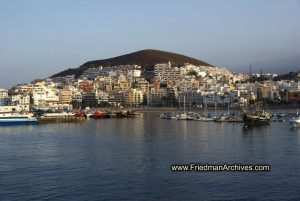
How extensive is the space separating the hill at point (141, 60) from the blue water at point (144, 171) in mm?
97383

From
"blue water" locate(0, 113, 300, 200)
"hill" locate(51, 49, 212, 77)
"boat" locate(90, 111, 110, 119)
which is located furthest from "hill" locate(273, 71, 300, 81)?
"blue water" locate(0, 113, 300, 200)

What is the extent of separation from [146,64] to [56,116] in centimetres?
7356

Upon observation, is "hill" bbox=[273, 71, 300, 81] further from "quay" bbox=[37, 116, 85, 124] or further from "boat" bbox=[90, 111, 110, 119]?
"quay" bbox=[37, 116, 85, 124]

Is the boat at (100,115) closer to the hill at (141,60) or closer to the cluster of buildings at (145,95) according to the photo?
the cluster of buildings at (145,95)

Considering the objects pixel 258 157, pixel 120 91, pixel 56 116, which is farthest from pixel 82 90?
pixel 258 157

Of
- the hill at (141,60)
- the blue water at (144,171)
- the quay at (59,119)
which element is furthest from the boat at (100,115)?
the hill at (141,60)

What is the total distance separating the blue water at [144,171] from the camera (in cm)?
1026

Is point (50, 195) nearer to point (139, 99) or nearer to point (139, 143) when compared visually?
point (139, 143)

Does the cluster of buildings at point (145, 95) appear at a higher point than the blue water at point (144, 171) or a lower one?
higher

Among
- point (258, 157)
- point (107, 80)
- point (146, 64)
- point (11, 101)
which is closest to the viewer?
point (258, 157)

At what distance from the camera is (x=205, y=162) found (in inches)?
544

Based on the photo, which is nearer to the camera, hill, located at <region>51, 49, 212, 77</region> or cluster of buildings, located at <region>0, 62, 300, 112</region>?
cluster of buildings, located at <region>0, 62, 300, 112</region>

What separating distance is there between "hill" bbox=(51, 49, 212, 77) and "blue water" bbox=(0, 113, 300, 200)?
97.4m

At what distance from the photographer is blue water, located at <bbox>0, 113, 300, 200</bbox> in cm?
1026
